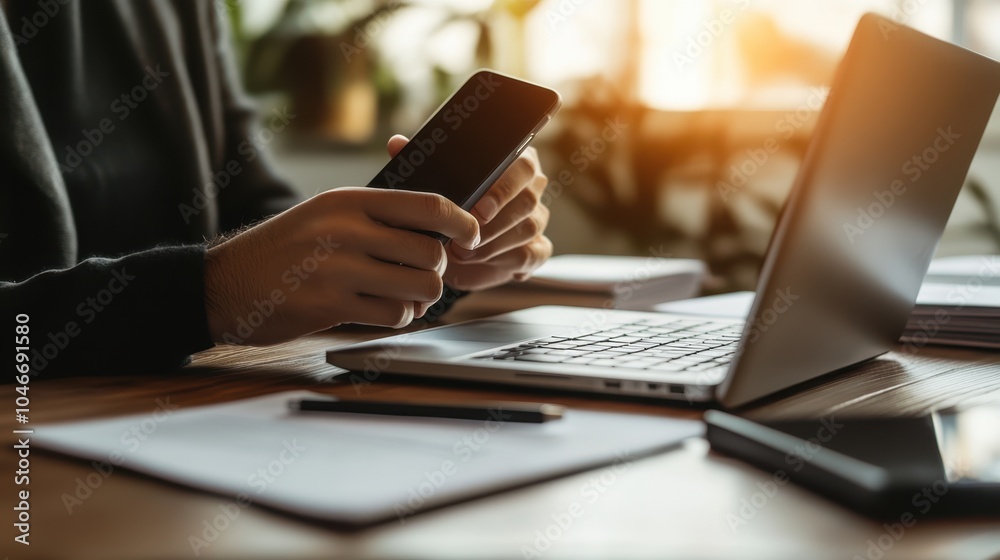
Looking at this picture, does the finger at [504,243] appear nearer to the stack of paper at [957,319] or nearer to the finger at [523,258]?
the finger at [523,258]

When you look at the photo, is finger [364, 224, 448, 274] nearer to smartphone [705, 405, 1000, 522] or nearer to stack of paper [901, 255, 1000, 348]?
smartphone [705, 405, 1000, 522]

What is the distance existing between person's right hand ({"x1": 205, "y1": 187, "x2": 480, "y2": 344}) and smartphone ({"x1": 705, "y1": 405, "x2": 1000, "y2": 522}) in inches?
11.0

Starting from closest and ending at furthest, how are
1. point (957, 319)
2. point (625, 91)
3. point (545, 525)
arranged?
point (545, 525) < point (957, 319) < point (625, 91)

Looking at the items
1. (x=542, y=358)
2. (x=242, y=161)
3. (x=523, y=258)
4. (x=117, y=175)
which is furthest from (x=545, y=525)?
(x=242, y=161)

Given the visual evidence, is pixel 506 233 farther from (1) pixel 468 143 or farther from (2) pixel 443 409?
(2) pixel 443 409

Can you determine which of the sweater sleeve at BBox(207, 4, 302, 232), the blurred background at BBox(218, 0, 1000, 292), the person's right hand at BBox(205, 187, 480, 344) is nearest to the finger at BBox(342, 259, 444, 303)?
the person's right hand at BBox(205, 187, 480, 344)

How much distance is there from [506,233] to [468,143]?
25 centimetres

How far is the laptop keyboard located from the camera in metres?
0.61

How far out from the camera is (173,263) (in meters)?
0.69

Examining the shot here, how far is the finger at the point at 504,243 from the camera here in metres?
0.92

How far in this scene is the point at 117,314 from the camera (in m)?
0.68

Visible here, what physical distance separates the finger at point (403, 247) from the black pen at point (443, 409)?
0.54 feet

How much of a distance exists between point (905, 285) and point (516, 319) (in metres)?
0.34

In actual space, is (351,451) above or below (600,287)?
below
